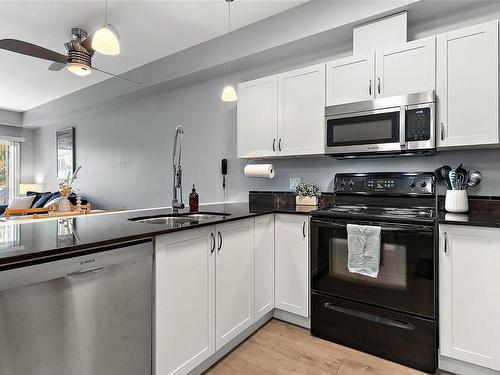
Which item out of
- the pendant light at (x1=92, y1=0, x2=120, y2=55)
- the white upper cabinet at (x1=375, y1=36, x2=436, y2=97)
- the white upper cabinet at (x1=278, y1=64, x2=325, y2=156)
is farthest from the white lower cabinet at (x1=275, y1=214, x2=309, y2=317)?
the pendant light at (x1=92, y1=0, x2=120, y2=55)

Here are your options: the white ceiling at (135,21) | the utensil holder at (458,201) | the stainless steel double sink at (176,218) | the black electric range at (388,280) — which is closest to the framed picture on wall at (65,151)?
the white ceiling at (135,21)

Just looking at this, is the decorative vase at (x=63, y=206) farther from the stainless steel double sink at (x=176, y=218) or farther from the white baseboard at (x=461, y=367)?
the white baseboard at (x=461, y=367)

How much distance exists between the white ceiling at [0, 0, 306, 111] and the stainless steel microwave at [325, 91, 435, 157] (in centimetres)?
113

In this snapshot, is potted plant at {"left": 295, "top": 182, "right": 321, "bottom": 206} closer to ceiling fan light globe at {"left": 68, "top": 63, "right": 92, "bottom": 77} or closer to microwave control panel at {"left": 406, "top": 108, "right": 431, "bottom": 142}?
microwave control panel at {"left": 406, "top": 108, "right": 431, "bottom": 142}

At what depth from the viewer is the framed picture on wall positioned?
5.72 meters


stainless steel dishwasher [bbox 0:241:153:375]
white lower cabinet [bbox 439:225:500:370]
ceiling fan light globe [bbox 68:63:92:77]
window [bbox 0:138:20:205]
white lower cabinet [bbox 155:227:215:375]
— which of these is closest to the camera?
stainless steel dishwasher [bbox 0:241:153:375]

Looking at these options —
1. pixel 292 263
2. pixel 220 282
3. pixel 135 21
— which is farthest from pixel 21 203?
pixel 292 263

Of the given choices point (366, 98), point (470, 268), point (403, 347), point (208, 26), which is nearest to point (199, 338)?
point (403, 347)

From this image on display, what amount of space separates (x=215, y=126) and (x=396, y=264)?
2.45 metres

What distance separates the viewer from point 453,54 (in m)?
1.86

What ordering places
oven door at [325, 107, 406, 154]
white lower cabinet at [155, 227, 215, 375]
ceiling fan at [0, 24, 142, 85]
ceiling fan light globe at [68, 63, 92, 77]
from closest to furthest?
1. white lower cabinet at [155, 227, 215, 375]
2. oven door at [325, 107, 406, 154]
3. ceiling fan at [0, 24, 142, 85]
4. ceiling fan light globe at [68, 63, 92, 77]

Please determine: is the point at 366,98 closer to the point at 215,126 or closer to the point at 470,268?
the point at 470,268

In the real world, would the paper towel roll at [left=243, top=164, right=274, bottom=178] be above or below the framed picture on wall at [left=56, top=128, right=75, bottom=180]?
below

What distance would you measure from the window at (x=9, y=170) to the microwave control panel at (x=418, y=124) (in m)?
7.92
